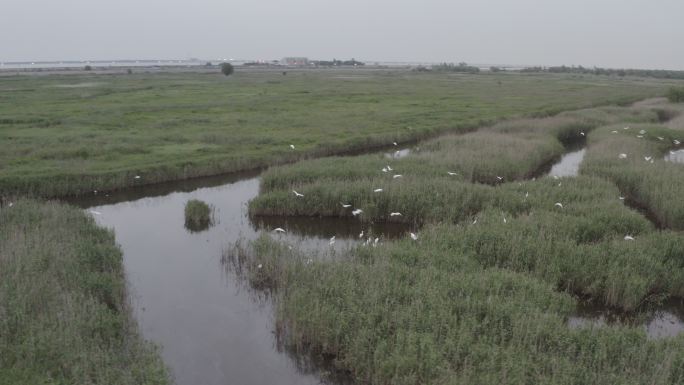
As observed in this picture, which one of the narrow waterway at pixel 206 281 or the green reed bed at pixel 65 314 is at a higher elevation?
the green reed bed at pixel 65 314

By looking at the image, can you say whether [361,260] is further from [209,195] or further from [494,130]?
[494,130]

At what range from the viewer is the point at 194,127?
27500mm

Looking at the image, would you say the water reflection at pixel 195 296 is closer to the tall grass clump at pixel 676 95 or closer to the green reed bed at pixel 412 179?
the green reed bed at pixel 412 179

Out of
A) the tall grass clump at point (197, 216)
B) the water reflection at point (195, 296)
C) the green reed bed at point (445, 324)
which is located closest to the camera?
the green reed bed at point (445, 324)

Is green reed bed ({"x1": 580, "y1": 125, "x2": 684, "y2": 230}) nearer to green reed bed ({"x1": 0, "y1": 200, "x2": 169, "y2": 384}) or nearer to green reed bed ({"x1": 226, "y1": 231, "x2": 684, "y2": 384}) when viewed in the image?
green reed bed ({"x1": 226, "y1": 231, "x2": 684, "y2": 384})

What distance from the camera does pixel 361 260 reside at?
10.2m

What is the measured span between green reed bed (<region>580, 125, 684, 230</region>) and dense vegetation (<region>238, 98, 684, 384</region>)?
0.23 ft

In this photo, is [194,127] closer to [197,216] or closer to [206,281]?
[197,216]

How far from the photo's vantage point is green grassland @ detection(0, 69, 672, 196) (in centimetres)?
1819

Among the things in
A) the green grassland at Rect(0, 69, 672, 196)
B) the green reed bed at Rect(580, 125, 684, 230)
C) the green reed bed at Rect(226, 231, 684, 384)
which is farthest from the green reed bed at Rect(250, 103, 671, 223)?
the green grassland at Rect(0, 69, 672, 196)

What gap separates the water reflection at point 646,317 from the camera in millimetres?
9039

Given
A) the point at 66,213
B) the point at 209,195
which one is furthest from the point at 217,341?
the point at 209,195

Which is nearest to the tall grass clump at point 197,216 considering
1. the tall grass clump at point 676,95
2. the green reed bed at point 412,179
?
the green reed bed at point 412,179

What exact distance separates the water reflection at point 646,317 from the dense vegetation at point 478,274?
184mm
